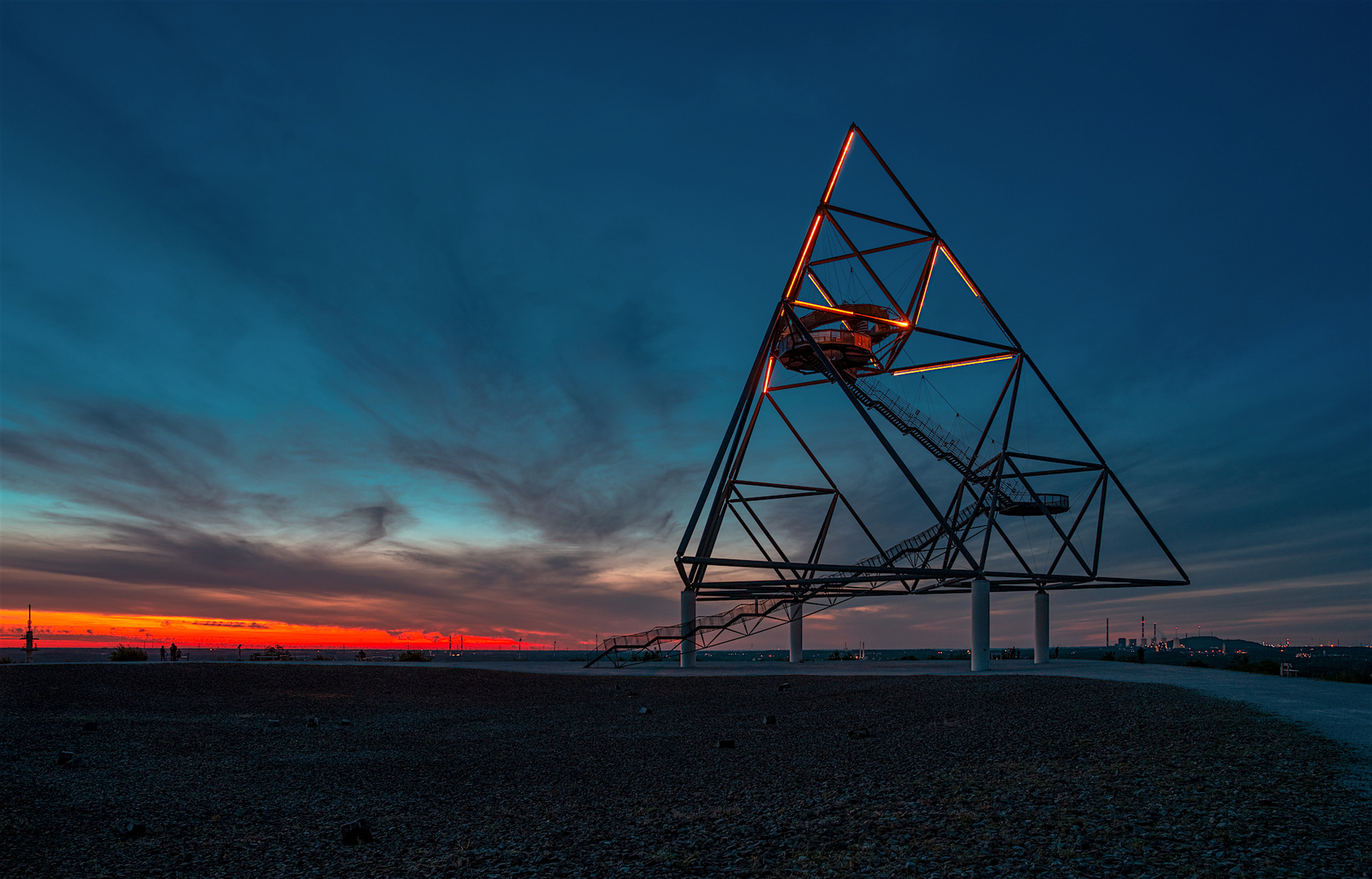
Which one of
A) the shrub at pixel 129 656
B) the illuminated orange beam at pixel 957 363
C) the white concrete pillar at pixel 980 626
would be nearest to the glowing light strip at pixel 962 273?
the illuminated orange beam at pixel 957 363

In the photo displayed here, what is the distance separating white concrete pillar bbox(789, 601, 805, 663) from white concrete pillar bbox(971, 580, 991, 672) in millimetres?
11218

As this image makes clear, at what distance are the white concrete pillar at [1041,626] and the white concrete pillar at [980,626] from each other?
794 cm

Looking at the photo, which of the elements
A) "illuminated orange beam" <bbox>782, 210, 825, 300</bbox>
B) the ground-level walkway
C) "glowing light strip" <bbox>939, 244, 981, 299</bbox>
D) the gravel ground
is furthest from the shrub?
"glowing light strip" <bbox>939, 244, 981, 299</bbox>

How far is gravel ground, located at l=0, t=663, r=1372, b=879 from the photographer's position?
6.78 m

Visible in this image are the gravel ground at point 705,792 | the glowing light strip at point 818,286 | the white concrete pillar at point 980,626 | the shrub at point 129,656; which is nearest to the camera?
the gravel ground at point 705,792

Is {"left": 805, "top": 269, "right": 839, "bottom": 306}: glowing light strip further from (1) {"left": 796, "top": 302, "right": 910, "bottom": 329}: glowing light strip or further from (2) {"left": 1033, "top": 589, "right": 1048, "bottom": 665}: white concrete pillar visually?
(2) {"left": 1033, "top": 589, "right": 1048, "bottom": 665}: white concrete pillar

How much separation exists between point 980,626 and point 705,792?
2108 cm

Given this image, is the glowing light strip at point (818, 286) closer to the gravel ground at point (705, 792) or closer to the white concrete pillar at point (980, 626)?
the white concrete pillar at point (980, 626)

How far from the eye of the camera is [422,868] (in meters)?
7.21

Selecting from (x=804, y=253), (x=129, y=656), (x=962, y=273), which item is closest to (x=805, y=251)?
(x=804, y=253)

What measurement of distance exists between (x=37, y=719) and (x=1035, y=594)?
34.5m

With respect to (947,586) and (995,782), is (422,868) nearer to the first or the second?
(995,782)

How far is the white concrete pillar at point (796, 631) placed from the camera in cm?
3928

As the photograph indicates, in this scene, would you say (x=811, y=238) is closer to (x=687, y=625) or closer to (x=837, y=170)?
(x=837, y=170)
